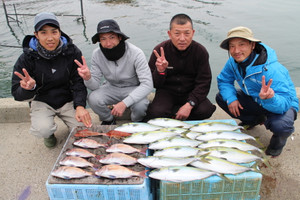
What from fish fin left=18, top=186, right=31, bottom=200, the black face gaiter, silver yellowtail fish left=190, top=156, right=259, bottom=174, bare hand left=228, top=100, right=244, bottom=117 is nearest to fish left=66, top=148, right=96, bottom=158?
fish fin left=18, top=186, right=31, bottom=200

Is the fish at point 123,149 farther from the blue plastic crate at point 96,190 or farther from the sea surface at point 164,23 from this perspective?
the sea surface at point 164,23

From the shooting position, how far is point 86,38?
12344mm

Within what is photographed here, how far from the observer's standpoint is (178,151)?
268 centimetres

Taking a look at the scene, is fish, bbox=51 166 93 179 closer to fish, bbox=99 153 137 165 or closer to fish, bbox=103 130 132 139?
fish, bbox=99 153 137 165

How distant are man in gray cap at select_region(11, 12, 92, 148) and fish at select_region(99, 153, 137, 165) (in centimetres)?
88

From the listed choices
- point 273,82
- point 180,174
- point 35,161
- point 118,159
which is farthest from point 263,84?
point 35,161

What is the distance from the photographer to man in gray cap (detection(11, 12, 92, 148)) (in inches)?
128

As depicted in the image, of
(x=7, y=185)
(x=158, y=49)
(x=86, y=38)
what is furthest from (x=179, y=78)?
(x=86, y=38)

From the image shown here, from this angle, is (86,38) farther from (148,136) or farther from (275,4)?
(275,4)

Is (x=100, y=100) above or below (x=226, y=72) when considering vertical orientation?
below

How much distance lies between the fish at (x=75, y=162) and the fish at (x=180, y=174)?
725 mm

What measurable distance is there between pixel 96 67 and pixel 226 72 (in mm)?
Answer: 2045

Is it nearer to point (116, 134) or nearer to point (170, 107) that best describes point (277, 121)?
point (170, 107)

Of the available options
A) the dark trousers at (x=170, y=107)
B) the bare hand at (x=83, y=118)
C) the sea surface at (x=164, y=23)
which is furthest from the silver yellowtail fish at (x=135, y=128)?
the sea surface at (x=164, y=23)
